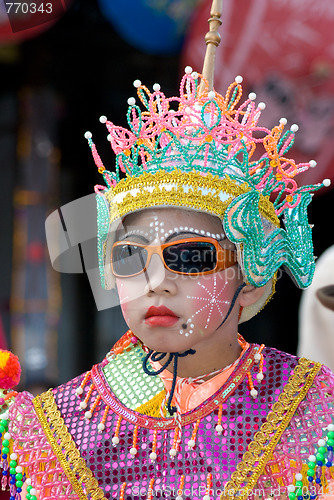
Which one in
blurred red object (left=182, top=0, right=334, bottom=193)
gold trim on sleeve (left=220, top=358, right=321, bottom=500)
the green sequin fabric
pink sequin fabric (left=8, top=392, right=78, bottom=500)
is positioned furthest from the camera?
blurred red object (left=182, top=0, right=334, bottom=193)

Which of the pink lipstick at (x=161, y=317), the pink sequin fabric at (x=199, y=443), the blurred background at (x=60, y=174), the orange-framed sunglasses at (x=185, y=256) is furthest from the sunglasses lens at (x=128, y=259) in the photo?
the blurred background at (x=60, y=174)

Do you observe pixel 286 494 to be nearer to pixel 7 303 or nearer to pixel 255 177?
pixel 255 177

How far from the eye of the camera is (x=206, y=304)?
1.76 meters

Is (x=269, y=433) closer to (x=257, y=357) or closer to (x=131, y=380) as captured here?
(x=257, y=357)

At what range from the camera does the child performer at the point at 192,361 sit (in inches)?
68.5

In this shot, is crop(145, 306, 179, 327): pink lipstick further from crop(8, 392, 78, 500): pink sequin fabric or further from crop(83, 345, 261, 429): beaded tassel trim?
crop(8, 392, 78, 500): pink sequin fabric

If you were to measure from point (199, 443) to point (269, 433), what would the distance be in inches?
7.2

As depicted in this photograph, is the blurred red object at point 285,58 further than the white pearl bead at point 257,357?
Yes

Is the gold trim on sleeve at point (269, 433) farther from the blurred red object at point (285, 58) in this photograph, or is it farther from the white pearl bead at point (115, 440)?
A: the blurred red object at point (285, 58)

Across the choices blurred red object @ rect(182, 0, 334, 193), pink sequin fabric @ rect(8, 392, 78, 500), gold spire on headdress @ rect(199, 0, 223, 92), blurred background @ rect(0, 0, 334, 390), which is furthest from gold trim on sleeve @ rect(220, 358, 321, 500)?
blurred background @ rect(0, 0, 334, 390)

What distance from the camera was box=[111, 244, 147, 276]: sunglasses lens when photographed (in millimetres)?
1788

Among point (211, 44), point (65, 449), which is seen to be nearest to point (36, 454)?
point (65, 449)

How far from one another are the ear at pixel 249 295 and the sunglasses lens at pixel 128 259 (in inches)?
11.8

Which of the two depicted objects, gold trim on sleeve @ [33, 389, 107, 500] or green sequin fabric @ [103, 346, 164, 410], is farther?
green sequin fabric @ [103, 346, 164, 410]
